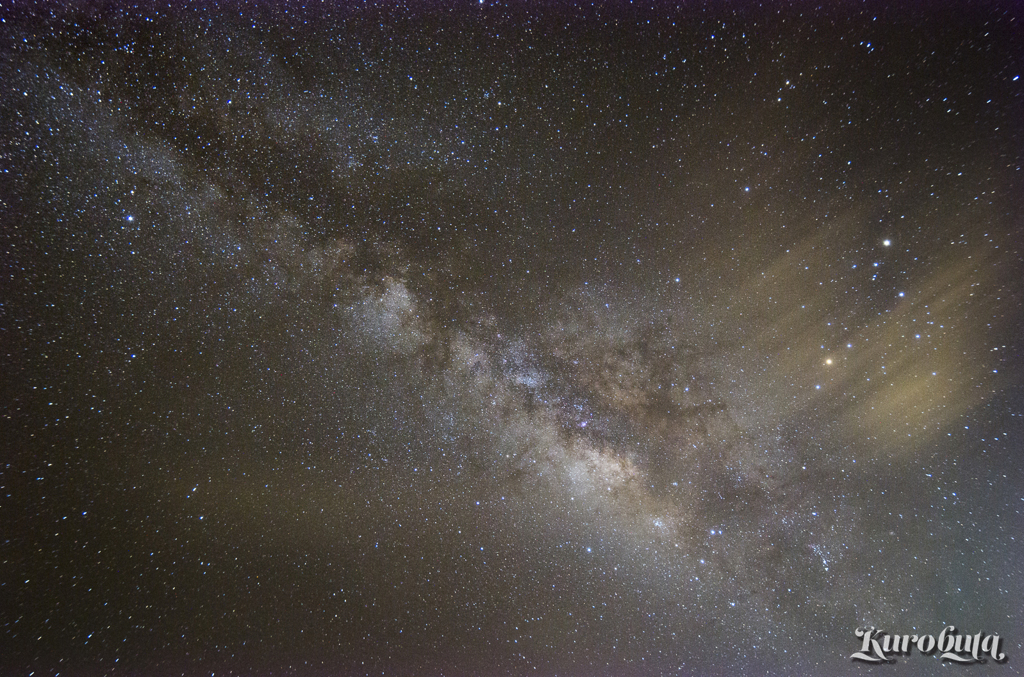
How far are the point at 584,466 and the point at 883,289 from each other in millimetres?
2179

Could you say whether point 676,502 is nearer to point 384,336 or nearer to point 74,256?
point 384,336

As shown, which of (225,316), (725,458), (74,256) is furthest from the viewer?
(725,458)

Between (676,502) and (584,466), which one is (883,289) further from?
(584,466)

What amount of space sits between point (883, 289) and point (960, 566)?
6.33ft

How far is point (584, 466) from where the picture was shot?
2.70 metres

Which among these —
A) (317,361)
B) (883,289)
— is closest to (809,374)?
(883,289)

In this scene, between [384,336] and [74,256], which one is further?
[384,336]

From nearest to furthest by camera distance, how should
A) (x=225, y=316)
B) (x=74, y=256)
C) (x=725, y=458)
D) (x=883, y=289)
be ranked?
(x=74, y=256)
(x=225, y=316)
(x=883, y=289)
(x=725, y=458)

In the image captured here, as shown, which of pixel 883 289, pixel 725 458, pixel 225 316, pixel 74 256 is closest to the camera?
pixel 74 256

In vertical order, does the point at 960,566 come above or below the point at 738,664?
above

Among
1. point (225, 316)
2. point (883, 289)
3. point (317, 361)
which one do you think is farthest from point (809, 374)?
point (225, 316)

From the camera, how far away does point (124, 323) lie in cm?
216

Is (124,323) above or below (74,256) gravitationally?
below

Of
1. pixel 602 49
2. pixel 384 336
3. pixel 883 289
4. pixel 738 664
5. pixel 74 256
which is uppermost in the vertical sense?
pixel 602 49
